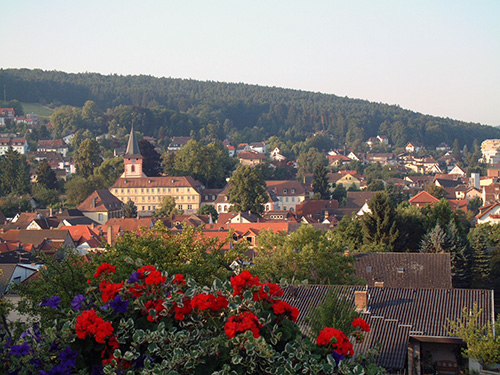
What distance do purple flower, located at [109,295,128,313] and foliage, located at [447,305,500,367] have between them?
1052cm

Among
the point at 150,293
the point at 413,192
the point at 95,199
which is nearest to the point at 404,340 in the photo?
the point at 150,293

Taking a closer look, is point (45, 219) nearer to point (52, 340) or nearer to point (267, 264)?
point (267, 264)

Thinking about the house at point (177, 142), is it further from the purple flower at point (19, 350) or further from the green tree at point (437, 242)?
the purple flower at point (19, 350)

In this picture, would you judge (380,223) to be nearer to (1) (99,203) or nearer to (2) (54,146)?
(1) (99,203)

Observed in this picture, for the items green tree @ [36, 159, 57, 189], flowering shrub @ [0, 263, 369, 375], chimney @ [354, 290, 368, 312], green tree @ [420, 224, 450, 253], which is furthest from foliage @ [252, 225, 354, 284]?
green tree @ [36, 159, 57, 189]

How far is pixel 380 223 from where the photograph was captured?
4231 cm

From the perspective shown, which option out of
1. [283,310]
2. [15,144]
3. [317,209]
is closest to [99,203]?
[317,209]

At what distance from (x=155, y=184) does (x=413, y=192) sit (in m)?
41.2

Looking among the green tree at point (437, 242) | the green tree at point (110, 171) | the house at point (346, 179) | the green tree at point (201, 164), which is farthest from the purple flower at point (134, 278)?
the house at point (346, 179)

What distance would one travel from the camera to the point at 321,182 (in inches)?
3802

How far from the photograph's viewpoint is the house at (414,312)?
17125 mm

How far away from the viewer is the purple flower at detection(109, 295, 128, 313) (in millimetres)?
7781

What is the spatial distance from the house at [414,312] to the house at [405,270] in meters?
6.80

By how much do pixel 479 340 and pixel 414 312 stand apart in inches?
118
